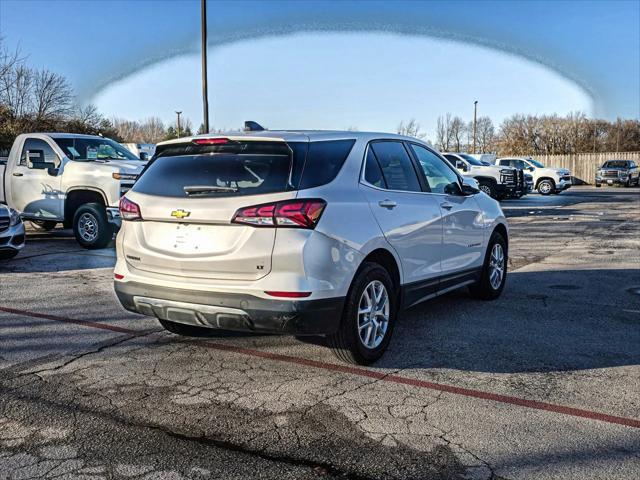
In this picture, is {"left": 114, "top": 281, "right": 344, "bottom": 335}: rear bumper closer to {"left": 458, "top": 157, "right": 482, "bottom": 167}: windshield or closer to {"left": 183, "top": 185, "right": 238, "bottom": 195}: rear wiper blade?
{"left": 183, "top": 185, "right": 238, "bottom": 195}: rear wiper blade

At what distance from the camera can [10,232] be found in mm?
9445

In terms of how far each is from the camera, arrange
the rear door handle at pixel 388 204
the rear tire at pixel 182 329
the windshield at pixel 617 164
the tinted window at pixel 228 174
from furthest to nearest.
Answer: the windshield at pixel 617 164, the rear tire at pixel 182 329, the rear door handle at pixel 388 204, the tinted window at pixel 228 174

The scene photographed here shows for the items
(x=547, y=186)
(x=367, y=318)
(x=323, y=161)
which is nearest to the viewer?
(x=323, y=161)

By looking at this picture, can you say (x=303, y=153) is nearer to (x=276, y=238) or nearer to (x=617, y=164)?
(x=276, y=238)

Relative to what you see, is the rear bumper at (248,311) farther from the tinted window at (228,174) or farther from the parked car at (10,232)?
the parked car at (10,232)

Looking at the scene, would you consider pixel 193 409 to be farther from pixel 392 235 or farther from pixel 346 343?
pixel 392 235

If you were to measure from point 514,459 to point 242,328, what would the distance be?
190cm

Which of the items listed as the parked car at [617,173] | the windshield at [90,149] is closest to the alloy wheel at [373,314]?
the windshield at [90,149]

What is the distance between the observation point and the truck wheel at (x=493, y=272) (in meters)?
6.84

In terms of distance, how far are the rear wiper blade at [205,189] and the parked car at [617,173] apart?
42.0 metres

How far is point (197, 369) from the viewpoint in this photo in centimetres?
456

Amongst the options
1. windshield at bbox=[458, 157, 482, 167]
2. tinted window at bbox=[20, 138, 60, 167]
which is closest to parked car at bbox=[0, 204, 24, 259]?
tinted window at bbox=[20, 138, 60, 167]

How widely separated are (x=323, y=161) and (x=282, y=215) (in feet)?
1.98

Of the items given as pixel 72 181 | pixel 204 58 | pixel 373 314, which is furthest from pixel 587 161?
pixel 373 314
